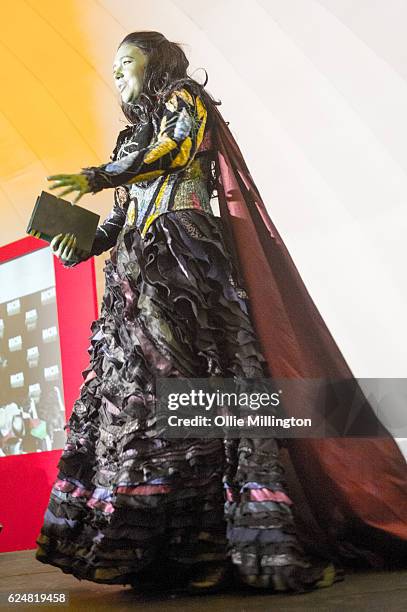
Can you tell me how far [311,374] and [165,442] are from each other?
0.37 meters

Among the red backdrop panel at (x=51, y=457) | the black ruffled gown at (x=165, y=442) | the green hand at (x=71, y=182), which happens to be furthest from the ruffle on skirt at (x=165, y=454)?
the red backdrop panel at (x=51, y=457)

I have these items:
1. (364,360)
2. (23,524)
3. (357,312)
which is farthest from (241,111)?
(23,524)

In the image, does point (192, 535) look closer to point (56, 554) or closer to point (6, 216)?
point (56, 554)

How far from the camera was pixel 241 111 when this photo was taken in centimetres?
168

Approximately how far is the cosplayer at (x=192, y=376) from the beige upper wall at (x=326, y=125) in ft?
0.33

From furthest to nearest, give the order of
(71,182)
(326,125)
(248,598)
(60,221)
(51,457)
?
(51,457) → (326,125) → (60,221) → (71,182) → (248,598)

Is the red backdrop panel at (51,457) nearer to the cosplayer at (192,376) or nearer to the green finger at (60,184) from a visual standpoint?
the cosplayer at (192,376)

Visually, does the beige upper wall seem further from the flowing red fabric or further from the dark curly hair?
the dark curly hair

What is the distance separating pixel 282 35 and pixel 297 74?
0.35 ft

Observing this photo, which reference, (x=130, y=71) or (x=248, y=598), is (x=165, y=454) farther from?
(x=130, y=71)

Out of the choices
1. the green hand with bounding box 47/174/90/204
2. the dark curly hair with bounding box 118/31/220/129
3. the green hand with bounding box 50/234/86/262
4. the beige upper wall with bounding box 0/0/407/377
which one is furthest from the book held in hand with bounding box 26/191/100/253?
the beige upper wall with bounding box 0/0/407/377

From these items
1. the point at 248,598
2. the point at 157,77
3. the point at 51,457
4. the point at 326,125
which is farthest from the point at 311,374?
the point at 51,457

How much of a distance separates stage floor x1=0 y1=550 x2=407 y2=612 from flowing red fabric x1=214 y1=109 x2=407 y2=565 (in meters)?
0.09

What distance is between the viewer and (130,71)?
149 cm
